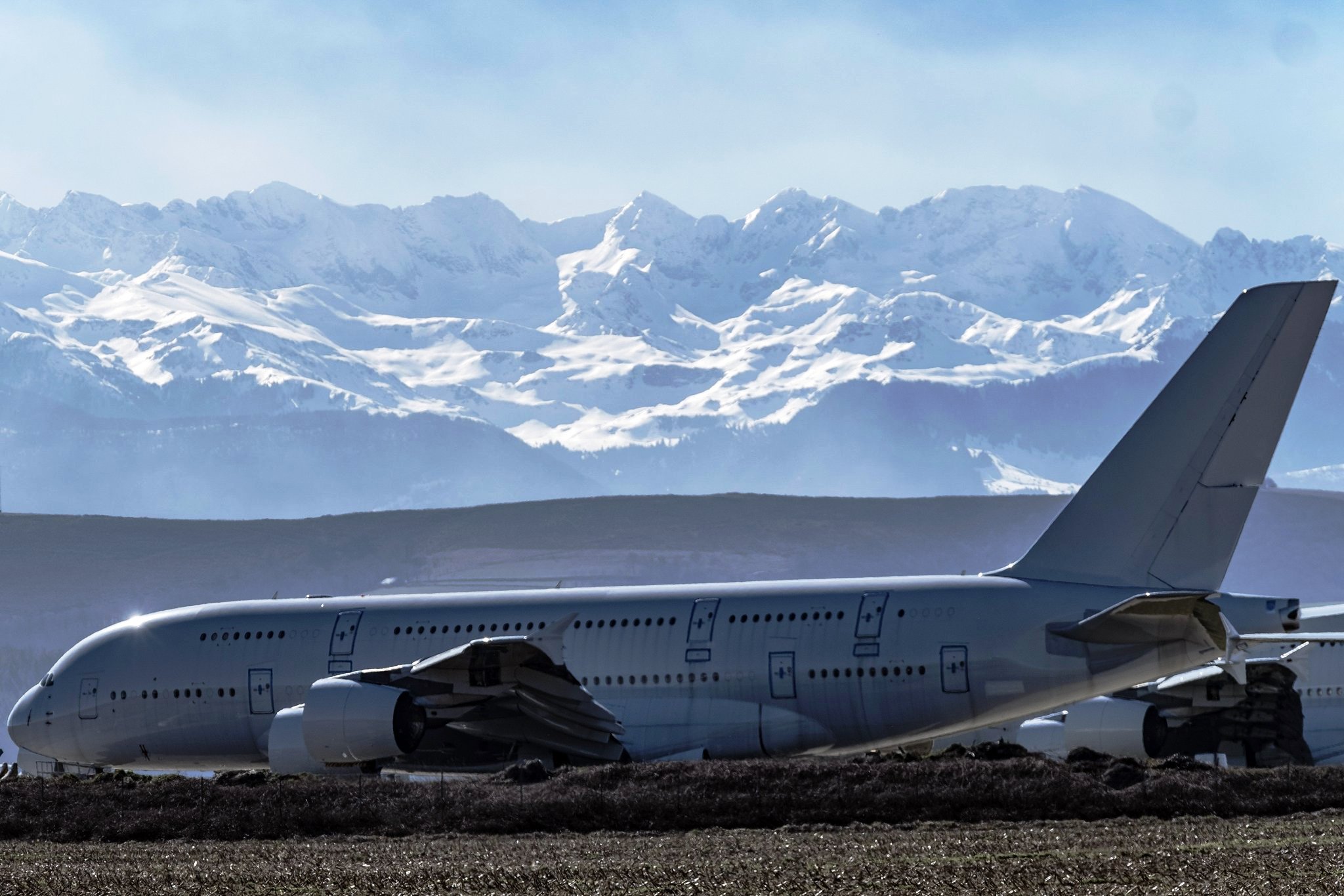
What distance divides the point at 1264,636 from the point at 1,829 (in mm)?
17005

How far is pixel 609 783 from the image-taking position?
22.2 m

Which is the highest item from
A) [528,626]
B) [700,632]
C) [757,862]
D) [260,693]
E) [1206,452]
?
[1206,452]

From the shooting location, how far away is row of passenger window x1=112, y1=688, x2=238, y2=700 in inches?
1117

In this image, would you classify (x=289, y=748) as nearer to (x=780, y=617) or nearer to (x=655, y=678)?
(x=655, y=678)

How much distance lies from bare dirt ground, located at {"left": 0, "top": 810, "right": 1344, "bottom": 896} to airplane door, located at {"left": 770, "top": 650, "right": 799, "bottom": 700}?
5.04 m

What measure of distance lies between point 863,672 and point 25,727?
14.9 meters

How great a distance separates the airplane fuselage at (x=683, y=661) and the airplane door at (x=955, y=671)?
2 centimetres

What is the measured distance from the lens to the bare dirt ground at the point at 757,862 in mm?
13844

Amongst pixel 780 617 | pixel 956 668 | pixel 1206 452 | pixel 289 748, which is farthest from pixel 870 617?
pixel 289 748

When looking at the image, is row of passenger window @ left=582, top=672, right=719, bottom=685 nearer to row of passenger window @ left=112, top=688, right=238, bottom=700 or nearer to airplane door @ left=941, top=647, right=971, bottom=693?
airplane door @ left=941, top=647, right=971, bottom=693

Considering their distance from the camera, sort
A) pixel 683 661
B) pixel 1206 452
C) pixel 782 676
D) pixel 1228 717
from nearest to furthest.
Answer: pixel 1206 452 → pixel 782 676 → pixel 683 661 → pixel 1228 717

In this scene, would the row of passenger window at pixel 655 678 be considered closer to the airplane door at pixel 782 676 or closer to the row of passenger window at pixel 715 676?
the row of passenger window at pixel 715 676

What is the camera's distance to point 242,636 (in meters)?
28.6

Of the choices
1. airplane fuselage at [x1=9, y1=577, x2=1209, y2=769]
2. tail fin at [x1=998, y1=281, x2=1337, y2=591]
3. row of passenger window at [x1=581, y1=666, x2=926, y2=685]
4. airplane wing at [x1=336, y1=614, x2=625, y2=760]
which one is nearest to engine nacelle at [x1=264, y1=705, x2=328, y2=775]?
airplane wing at [x1=336, y1=614, x2=625, y2=760]
